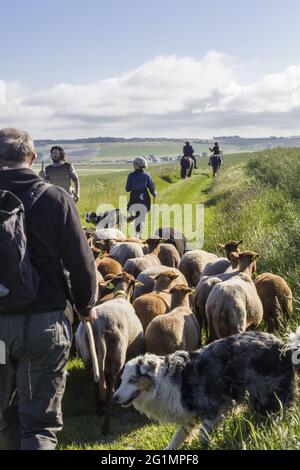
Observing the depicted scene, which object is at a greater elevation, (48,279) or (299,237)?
(48,279)

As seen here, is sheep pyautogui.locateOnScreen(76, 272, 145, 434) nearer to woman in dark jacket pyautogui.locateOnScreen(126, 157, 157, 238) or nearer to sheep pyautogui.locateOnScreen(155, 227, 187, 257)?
sheep pyautogui.locateOnScreen(155, 227, 187, 257)

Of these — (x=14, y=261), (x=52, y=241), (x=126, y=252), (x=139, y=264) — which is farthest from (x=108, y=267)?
(x=14, y=261)

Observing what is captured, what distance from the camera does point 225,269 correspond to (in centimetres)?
973

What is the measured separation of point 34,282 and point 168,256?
790 centimetres

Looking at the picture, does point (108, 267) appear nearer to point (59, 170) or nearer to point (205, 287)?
point (205, 287)

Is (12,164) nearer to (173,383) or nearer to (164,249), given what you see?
(173,383)

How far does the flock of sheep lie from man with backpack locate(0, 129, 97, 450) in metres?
1.84

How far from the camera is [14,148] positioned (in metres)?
3.90

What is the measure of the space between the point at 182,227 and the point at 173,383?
40.6 ft

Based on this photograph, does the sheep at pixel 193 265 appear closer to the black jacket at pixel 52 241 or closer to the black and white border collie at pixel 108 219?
the black and white border collie at pixel 108 219

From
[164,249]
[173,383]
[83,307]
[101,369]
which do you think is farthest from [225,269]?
[83,307]

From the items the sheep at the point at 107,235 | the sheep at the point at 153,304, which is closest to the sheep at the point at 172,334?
the sheep at the point at 153,304

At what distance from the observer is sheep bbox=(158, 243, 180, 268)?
38.0 ft

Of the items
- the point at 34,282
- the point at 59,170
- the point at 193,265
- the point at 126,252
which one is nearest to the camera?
the point at 34,282
